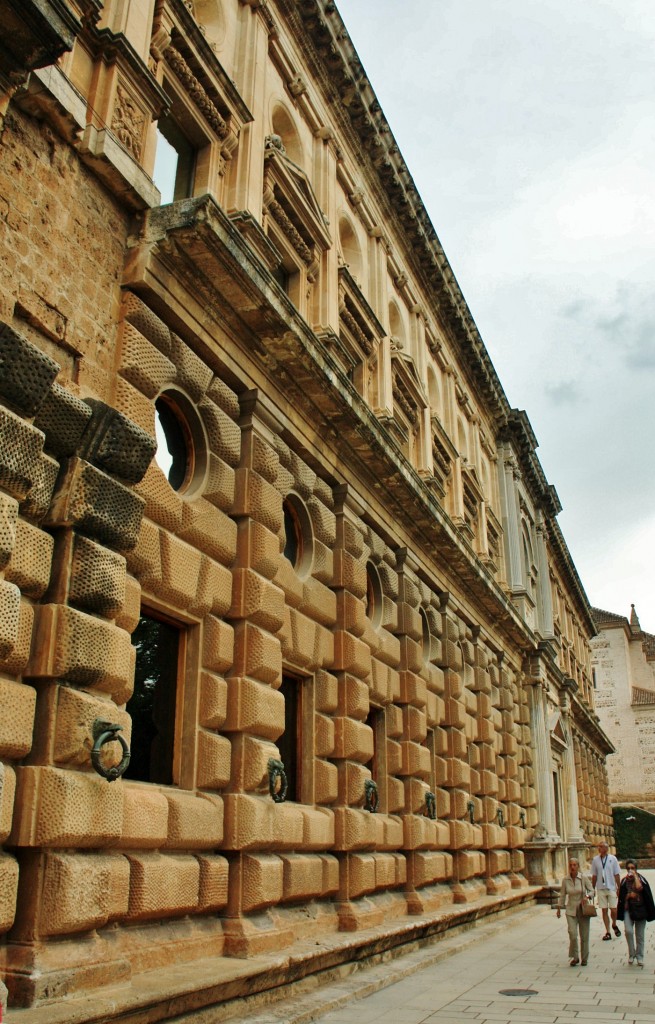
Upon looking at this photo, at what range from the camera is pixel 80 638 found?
6371 millimetres

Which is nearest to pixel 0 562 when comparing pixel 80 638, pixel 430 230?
pixel 80 638

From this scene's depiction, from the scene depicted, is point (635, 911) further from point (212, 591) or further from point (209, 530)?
point (209, 530)

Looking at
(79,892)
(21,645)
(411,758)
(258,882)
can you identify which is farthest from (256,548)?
(411,758)

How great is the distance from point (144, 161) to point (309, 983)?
7.79 m

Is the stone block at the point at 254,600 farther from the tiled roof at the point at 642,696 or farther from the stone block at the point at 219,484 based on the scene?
the tiled roof at the point at 642,696

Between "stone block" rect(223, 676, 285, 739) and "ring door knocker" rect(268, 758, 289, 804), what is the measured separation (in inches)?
10.9

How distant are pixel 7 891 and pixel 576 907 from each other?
820 centimetres

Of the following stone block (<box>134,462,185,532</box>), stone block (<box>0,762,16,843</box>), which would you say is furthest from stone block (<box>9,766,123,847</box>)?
stone block (<box>134,462,185,532</box>)

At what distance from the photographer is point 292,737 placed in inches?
416

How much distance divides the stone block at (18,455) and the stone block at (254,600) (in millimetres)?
3259

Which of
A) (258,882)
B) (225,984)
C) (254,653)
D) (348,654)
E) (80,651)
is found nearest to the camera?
(80,651)

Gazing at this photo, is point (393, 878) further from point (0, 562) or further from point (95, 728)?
point (0, 562)

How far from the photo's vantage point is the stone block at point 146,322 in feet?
26.4

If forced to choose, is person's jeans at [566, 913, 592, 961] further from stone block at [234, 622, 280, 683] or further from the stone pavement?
stone block at [234, 622, 280, 683]
